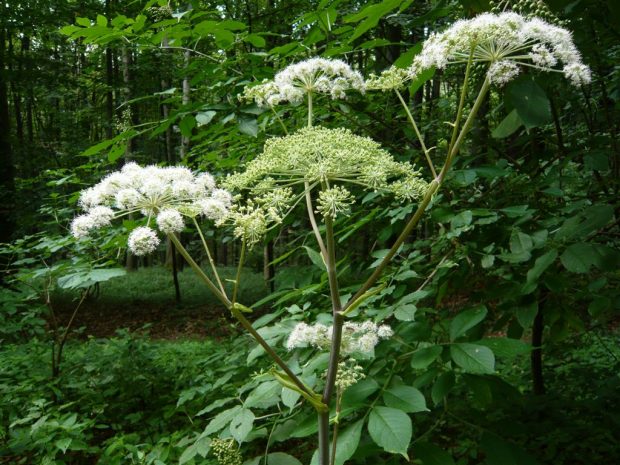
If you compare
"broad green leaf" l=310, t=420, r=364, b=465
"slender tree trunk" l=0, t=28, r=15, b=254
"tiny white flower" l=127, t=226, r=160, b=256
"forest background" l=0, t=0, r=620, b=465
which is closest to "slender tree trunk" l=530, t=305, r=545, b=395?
"forest background" l=0, t=0, r=620, b=465

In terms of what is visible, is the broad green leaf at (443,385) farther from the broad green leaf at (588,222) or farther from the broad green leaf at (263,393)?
the broad green leaf at (588,222)

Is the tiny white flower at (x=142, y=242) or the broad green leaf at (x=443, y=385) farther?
the broad green leaf at (x=443, y=385)

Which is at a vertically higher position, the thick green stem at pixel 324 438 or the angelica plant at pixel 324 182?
the angelica plant at pixel 324 182

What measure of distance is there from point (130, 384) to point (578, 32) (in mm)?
6032

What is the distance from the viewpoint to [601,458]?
11.6 ft

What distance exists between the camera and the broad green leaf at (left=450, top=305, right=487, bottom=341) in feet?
5.56

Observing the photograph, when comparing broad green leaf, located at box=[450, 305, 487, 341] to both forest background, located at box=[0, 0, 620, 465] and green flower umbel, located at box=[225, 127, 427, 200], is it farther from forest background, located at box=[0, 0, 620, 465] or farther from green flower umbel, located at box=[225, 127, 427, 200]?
green flower umbel, located at box=[225, 127, 427, 200]

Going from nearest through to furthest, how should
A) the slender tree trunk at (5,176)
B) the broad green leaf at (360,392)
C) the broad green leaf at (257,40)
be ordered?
the broad green leaf at (360,392) → the broad green leaf at (257,40) → the slender tree trunk at (5,176)

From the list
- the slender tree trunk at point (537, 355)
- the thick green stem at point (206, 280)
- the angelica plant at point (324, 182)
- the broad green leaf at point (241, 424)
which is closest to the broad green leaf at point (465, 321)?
the angelica plant at point (324, 182)

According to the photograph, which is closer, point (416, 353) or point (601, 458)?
point (416, 353)

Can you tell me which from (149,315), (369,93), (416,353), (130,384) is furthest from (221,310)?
(416,353)

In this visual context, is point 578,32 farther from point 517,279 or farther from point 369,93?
point 369,93

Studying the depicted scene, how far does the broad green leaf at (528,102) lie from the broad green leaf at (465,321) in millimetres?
735

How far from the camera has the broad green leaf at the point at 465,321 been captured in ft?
5.56
